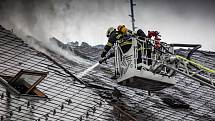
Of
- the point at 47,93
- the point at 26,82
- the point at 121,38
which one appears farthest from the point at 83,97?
the point at 121,38

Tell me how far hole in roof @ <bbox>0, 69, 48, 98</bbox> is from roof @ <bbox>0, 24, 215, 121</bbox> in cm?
20

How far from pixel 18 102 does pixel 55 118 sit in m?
0.94

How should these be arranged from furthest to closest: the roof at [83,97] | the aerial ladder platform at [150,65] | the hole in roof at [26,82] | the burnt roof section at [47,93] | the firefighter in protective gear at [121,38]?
the firefighter in protective gear at [121,38], the aerial ladder platform at [150,65], the hole in roof at [26,82], the roof at [83,97], the burnt roof section at [47,93]

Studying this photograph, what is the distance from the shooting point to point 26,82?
1335 centimetres

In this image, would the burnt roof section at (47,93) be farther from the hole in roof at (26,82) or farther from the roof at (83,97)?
the hole in roof at (26,82)

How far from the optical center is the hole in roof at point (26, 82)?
13.1 metres

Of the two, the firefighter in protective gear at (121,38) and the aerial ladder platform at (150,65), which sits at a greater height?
the firefighter in protective gear at (121,38)

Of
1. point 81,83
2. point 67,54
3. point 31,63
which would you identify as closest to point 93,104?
point 81,83

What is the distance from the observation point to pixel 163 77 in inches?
556

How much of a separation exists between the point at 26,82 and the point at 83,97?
→ 65.5 inches

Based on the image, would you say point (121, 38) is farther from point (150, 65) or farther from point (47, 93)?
point (47, 93)

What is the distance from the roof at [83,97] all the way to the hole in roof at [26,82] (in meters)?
0.20

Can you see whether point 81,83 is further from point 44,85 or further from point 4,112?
point 4,112

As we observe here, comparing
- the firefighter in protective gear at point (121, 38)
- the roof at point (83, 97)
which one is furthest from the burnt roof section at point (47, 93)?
the firefighter in protective gear at point (121, 38)
